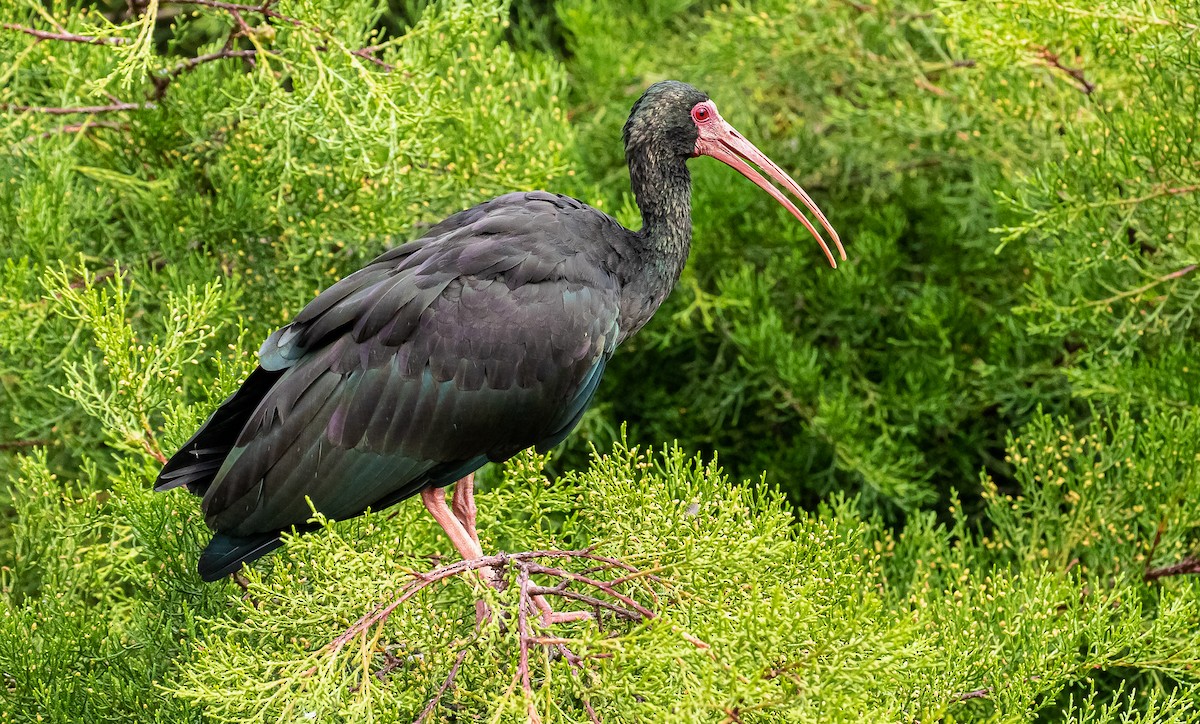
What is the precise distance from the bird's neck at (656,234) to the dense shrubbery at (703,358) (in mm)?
724

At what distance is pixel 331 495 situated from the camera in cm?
462

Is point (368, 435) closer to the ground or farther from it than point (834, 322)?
farther from it

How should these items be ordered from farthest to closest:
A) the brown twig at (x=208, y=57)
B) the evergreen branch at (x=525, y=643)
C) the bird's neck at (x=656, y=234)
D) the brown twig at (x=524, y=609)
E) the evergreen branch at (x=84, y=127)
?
the evergreen branch at (x=84, y=127), the brown twig at (x=208, y=57), the bird's neck at (x=656, y=234), the brown twig at (x=524, y=609), the evergreen branch at (x=525, y=643)

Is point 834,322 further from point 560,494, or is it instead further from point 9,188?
point 9,188

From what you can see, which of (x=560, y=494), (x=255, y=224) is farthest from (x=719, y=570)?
(x=255, y=224)

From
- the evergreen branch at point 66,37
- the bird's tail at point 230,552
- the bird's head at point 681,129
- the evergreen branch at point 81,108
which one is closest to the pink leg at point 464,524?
the bird's tail at point 230,552

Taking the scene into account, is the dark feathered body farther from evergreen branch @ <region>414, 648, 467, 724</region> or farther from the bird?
evergreen branch @ <region>414, 648, 467, 724</region>

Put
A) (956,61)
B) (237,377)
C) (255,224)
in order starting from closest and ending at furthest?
1. (237,377)
2. (255,224)
3. (956,61)

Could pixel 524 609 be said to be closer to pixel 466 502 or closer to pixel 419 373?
pixel 419 373

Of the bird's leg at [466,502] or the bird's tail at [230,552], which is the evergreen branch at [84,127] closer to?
the bird's leg at [466,502]

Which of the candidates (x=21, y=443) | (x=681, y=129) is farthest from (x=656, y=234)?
(x=21, y=443)

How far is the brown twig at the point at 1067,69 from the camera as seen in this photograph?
6.78m

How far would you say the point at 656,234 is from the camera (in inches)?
206

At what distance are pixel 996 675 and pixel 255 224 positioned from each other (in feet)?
12.2
